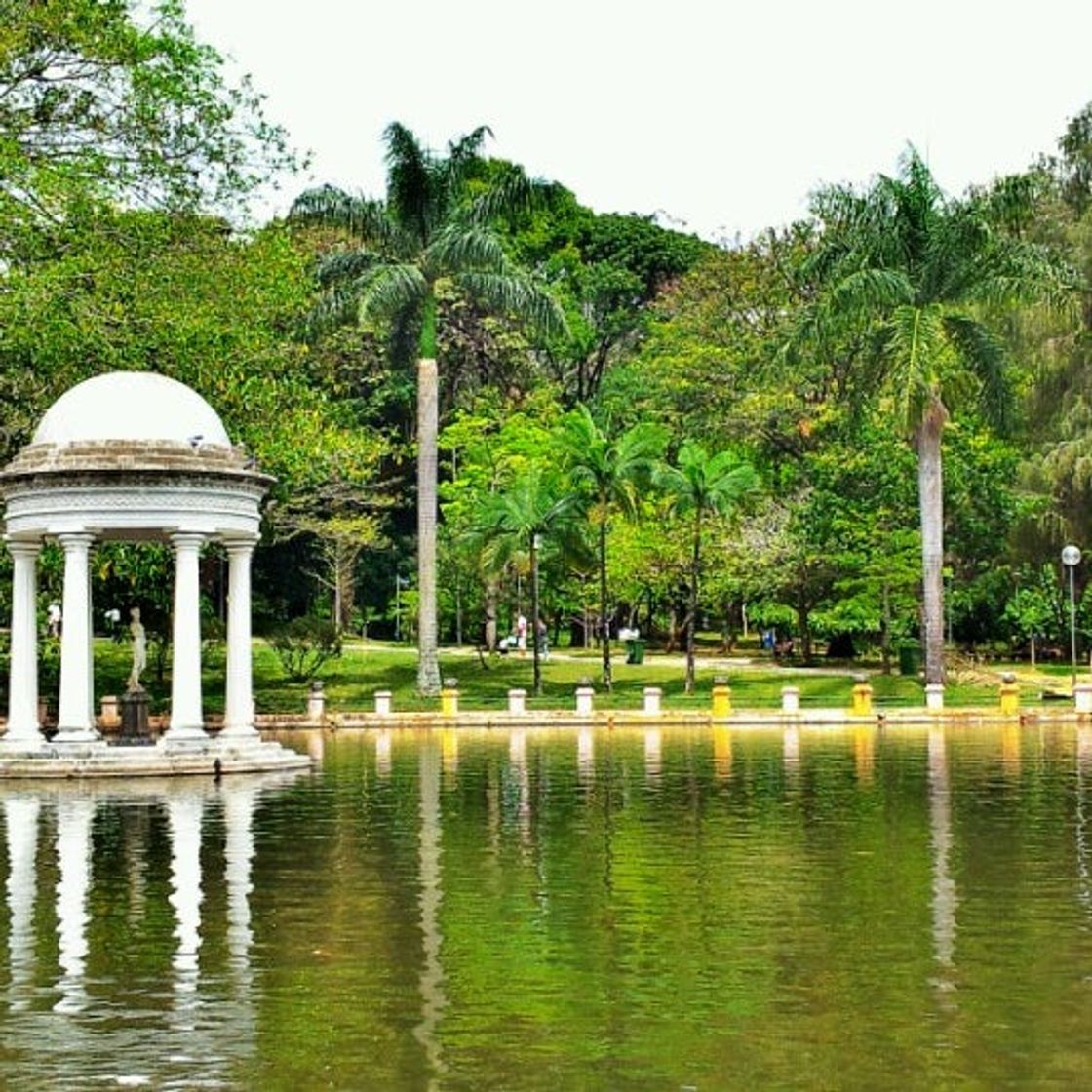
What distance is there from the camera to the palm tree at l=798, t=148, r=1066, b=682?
47.7 metres

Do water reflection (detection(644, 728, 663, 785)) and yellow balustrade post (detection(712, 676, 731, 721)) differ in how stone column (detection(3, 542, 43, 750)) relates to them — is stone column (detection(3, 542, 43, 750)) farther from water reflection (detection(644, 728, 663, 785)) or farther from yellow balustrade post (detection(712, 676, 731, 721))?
yellow balustrade post (detection(712, 676, 731, 721))

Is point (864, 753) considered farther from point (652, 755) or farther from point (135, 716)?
point (135, 716)

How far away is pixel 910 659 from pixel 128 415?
34324 millimetres

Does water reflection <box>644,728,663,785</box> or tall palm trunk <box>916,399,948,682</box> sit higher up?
tall palm trunk <box>916,399,948,682</box>

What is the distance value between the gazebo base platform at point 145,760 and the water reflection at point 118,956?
255 inches

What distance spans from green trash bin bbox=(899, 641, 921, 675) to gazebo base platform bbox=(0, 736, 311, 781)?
3153cm

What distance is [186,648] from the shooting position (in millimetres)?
30219

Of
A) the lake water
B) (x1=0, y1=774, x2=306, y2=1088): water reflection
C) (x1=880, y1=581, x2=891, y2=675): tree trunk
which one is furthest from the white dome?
(x1=880, y1=581, x2=891, y2=675): tree trunk

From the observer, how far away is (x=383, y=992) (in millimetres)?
10523

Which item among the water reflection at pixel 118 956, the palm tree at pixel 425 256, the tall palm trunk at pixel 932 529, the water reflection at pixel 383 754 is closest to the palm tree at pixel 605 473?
the palm tree at pixel 425 256

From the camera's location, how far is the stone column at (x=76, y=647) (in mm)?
30078

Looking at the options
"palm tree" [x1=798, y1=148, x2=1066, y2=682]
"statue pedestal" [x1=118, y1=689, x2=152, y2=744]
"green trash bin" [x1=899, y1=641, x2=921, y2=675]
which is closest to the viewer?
"statue pedestal" [x1=118, y1=689, x2=152, y2=744]

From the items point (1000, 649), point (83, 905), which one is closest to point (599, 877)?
point (83, 905)

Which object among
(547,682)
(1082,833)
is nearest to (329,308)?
(547,682)
